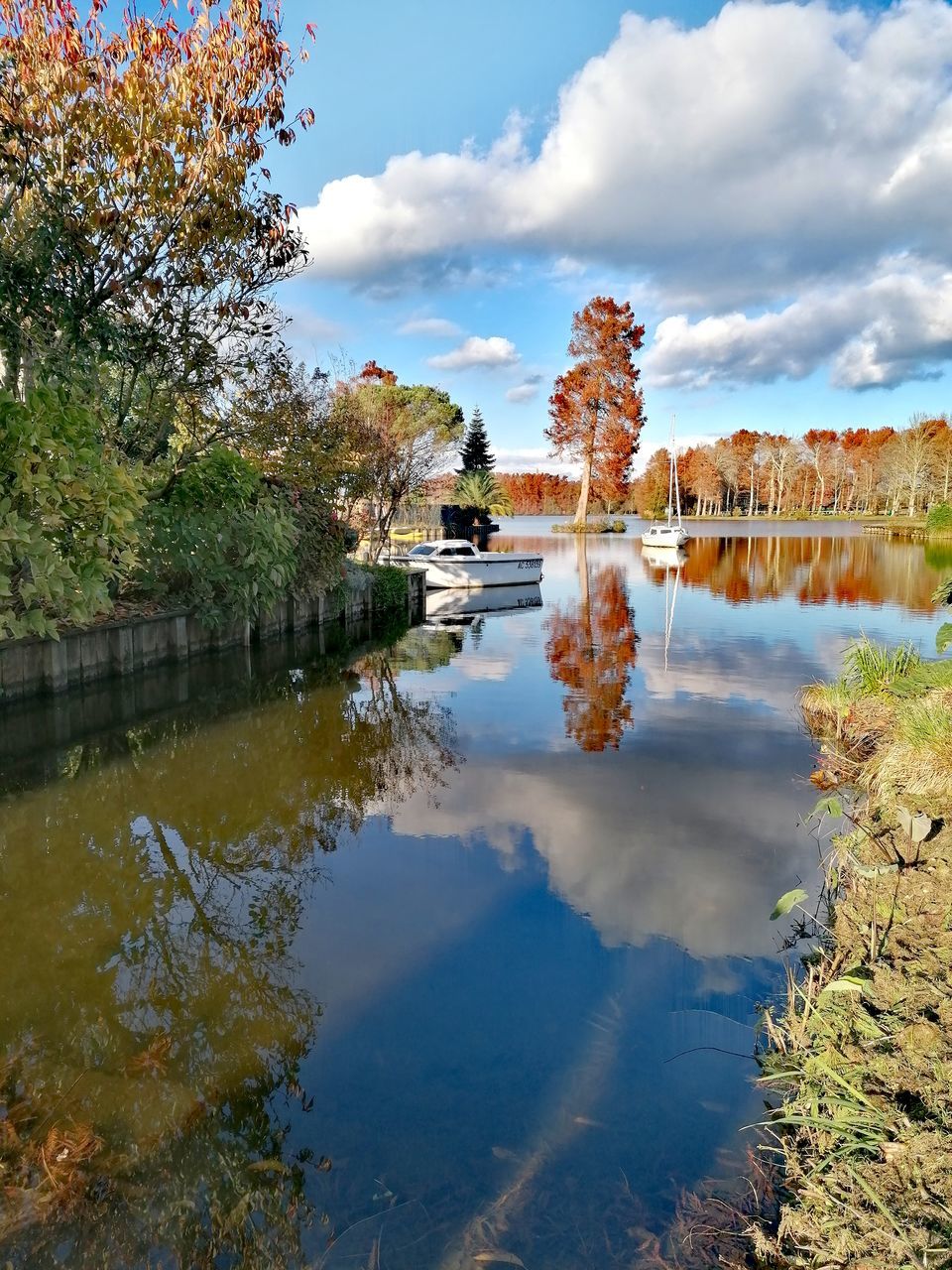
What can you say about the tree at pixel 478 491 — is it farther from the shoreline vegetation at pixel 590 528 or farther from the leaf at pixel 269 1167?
the leaf at pixel 269 1167

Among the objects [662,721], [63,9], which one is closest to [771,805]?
[662,721]

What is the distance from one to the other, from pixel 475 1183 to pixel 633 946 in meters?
1.97

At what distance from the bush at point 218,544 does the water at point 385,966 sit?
8.77 feet

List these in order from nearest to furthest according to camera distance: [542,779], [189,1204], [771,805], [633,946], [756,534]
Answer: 1. [189,1204]
2. [633,946]
3. [771,805]
4. [542,779]
5. [756,534]

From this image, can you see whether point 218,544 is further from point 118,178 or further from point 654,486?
point 654,486

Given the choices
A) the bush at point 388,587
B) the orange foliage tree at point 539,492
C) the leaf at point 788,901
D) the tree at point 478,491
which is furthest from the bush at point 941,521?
the orange foliage tree at point 539,492

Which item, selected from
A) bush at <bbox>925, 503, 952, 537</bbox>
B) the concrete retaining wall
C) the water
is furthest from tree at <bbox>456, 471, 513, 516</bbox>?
the water

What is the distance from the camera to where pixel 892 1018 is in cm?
339

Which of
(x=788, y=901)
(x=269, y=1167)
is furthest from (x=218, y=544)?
(x=269, y=1167)

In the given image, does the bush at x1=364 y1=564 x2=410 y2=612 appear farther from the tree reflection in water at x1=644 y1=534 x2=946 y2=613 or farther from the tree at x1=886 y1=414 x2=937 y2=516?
the tree at x1=886 y1=414 x2=937 y2=516

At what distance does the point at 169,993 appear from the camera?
4074mm

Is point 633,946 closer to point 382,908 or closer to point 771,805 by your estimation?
point 382,908

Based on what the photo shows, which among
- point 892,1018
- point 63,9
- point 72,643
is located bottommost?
point 892,1018

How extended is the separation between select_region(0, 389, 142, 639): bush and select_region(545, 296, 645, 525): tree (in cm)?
5643
